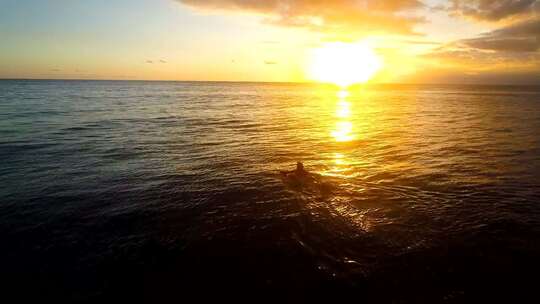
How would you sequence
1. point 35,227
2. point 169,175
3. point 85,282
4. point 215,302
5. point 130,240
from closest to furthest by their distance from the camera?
point 215,302 < point 85,282 < point 130,240 < point 35,227 < point 169,175

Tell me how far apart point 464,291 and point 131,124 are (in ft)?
131

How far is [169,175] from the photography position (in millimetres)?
19391

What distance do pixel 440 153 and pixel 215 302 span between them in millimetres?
23182

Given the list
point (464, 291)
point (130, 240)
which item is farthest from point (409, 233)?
point (130, 240)

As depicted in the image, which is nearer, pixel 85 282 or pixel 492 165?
pixel 85 282

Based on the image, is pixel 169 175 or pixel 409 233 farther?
pixel 169 175

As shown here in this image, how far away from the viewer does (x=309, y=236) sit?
1205 cm

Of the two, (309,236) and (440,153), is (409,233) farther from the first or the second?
(440,153)

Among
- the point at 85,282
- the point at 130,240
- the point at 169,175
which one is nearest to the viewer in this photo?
the point at 85,282

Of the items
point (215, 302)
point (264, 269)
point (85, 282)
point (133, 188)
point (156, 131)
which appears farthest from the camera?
point (156, 131)

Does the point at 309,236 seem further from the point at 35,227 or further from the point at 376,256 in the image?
the point at 35,227

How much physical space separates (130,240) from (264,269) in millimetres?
5307

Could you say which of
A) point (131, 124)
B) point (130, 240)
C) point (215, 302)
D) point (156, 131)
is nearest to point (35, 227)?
point (130, 240)

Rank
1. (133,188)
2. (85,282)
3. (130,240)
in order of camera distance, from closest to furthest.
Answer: (85,282), (130,240), (133,188)
